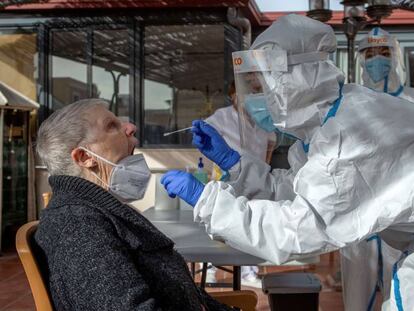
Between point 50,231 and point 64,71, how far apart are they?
5518 millimetres

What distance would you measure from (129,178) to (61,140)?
0.26 m

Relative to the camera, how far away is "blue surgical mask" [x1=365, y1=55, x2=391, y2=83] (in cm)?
381

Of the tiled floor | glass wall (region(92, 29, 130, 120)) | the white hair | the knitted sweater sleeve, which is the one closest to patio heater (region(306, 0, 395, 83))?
the tiled floor

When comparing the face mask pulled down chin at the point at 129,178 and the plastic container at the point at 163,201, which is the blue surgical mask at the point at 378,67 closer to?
the plastic container at the point at 163,201

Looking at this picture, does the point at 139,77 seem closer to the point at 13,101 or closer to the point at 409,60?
the point at 13,101

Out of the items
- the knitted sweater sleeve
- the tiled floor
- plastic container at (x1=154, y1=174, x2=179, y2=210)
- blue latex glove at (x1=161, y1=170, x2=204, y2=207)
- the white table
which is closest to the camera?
the knitted sweater sleeve

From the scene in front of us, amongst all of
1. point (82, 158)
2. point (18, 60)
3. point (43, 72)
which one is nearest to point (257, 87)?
point (82, 158)

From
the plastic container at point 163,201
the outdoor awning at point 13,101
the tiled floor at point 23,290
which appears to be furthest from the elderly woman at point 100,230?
the outdoor awning at point 13,101

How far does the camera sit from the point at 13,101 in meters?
5.84

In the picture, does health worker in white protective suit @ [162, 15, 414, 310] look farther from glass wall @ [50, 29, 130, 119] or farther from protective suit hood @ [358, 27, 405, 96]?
glass wall @ [50, 29, 130, 119]

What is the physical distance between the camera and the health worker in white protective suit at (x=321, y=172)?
1.52 meters

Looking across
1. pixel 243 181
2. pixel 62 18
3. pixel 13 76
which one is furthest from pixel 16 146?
pixel 243 181

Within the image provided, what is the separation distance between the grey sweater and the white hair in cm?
7

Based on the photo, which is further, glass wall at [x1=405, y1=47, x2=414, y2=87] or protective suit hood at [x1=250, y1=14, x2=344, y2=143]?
glass wall at [x1=405, y1=47, x2=414, y2=87]
